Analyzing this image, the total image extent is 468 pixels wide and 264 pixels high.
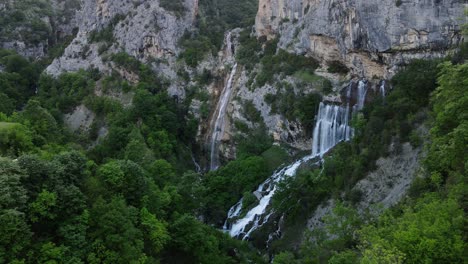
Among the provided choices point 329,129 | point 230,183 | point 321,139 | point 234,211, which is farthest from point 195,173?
point 329,129

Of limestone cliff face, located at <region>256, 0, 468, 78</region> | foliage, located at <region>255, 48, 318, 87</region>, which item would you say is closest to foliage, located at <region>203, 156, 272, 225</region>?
foliage, located at <region>255, 48, 318, 87</region>

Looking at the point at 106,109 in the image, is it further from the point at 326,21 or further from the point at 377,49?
the point at 377,49

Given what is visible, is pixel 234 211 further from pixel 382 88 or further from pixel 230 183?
pixel 382 88

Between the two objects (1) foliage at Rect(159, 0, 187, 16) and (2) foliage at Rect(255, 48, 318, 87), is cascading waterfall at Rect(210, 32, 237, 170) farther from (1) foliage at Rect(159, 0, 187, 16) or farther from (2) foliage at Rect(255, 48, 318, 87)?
(1) foliage at Rect(159, 0, 187, 16)

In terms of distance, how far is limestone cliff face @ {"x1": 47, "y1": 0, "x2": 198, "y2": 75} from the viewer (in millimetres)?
60969

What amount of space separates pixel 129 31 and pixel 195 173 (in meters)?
30.6

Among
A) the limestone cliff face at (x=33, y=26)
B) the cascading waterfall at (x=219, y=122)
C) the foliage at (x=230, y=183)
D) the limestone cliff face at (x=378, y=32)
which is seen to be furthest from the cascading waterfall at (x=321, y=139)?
the limestone cliff face at (x=33, y=26)

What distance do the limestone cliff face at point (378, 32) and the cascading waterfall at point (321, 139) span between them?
9.97 feet

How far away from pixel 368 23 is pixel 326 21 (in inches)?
233

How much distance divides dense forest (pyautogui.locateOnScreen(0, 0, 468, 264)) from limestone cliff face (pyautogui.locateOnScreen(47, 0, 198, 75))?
5.87 ft

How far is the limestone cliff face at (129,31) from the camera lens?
6097cm

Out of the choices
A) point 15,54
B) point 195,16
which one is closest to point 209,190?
point 195,16

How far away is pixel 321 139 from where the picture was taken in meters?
42.5

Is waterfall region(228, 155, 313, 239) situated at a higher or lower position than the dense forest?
lower
